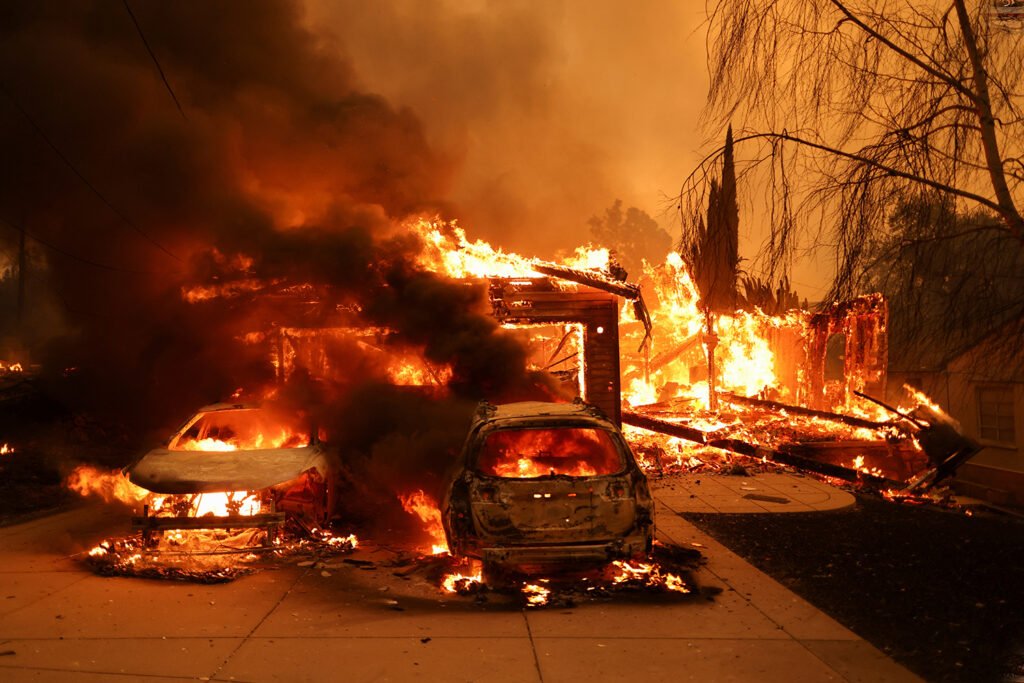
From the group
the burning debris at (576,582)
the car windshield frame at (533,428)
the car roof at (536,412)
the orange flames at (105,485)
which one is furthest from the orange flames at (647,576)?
the orange flames at (105,485)

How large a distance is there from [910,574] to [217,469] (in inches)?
248

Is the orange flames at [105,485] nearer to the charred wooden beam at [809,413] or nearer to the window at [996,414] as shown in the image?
the charred wooden beam at [809,413]

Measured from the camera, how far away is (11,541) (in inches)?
275

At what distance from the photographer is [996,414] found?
17203mm

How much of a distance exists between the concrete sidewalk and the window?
49.1 ft

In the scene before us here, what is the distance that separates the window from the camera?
1675 cm

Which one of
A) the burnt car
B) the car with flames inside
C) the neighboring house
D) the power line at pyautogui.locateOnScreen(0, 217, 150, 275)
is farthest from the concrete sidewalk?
the power line at pyautogui.locateOnScreen(0, 217, 150, 275)

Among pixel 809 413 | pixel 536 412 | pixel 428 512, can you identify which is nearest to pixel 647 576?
pixel 536 412

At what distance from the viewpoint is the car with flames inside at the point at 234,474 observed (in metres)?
6.04

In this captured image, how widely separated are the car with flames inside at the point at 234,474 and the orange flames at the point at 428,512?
3.34 ft

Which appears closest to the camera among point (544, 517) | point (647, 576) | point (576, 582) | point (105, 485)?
point (544, 517)

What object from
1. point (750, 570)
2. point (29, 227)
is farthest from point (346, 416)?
point (29, 227)

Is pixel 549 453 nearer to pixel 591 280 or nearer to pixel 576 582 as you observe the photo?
pixel 576 582

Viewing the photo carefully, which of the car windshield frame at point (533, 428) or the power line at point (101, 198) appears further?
the power line at point (101, 198)
